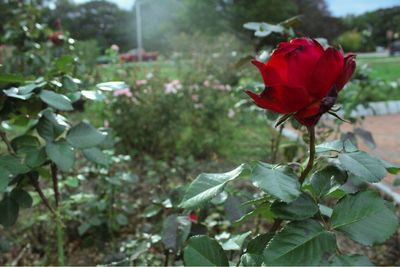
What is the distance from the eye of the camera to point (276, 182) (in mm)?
550

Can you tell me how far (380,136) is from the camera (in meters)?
4.53

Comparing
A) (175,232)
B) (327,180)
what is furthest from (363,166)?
(175,232)

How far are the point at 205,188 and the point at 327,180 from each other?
178 millimetres

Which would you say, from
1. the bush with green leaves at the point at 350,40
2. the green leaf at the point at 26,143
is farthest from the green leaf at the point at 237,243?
the bush with green leaves at the point at 350,40

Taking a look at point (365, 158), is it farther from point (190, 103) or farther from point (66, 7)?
point (66, 7)

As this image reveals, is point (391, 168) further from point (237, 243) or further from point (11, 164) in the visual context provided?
point (11, 164)

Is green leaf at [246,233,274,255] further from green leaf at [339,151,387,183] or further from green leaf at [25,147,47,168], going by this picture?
green leaf at [25,147,47,168]

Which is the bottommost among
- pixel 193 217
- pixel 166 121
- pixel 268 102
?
pixel 166 121

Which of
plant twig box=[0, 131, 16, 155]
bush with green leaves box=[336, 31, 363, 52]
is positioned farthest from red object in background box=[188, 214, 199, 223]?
bush with green leaves box=[336, 31, 363, 52]

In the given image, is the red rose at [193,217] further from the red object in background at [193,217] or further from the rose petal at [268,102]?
the rose petal at [268,102]

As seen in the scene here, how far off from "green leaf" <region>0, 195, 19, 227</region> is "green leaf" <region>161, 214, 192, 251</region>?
0.36 metres

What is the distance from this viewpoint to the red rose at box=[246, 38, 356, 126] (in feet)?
1.76

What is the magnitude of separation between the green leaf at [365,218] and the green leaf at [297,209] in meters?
0.03

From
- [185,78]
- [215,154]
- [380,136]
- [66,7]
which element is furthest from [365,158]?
[66,7]
